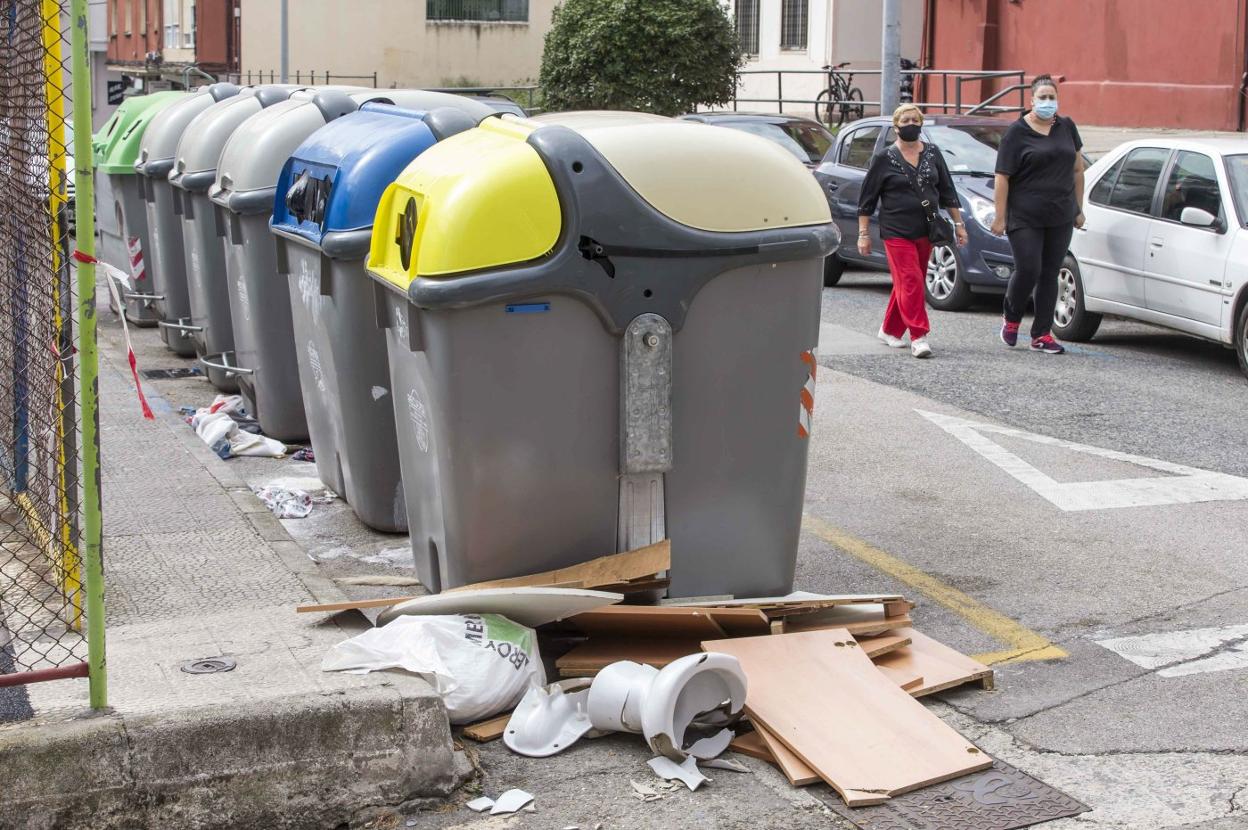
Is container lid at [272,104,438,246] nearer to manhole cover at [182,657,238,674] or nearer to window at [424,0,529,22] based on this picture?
manhole cover at [182,657,238,674]

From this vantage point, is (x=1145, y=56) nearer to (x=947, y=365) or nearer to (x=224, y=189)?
(x=947, y=365)

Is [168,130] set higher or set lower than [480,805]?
higher

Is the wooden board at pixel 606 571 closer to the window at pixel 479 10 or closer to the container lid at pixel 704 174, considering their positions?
the container lid at pixel 704 174

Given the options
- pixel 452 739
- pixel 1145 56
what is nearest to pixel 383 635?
pixel 452 739

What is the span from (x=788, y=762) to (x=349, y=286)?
10.5 feet

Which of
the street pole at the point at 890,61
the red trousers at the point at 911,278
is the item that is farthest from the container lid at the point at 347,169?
the street pole at the point at 890,61

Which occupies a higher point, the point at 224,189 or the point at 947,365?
the point at 224,189

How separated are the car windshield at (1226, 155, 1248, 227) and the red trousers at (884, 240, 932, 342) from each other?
2.03 metres

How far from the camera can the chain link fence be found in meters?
5.13

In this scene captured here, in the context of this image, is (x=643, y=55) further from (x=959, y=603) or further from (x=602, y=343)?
(x=602, y=343)

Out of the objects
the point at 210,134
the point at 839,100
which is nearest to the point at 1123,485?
the point at 210,134

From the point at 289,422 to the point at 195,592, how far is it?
316 centimetres

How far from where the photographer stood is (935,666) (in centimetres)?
529

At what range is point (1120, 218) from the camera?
1181 centimetres
